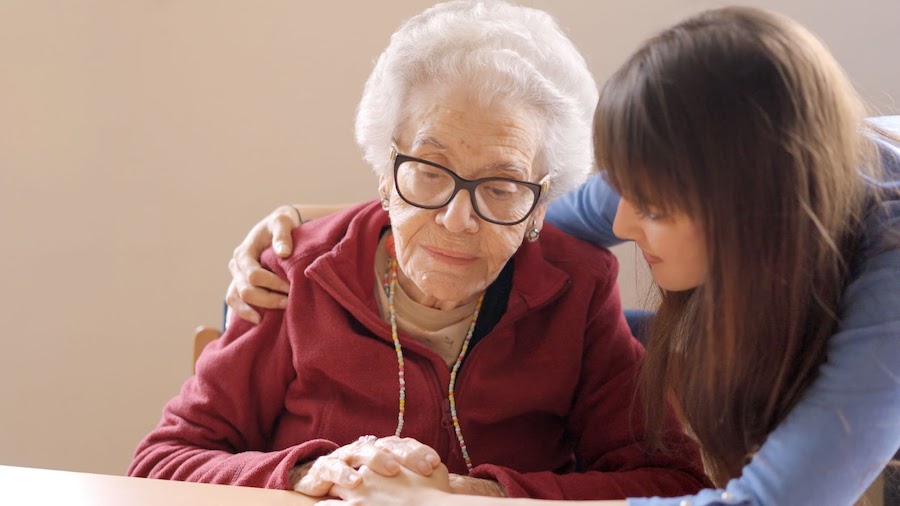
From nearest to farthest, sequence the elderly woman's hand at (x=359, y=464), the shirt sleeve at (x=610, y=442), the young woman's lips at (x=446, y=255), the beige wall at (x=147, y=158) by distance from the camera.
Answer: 1. the elderly woman's hand at (x=359, y=464)
2. the shirt sleeve at (x=610, y=442)
3. the young woman's lips at (x=446, y=255)
4. the beige wall at (x=147, y=158)

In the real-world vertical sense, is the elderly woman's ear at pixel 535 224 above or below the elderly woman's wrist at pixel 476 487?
above

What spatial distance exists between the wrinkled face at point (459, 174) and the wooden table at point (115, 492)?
452mm

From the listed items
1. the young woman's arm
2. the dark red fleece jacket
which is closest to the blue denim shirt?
the dark red fleece jacket

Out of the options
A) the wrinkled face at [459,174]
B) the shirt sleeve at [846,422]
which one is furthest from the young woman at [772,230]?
the wrinkled face at [459,174]

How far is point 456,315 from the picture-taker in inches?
63.8

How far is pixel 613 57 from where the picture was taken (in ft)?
7.50

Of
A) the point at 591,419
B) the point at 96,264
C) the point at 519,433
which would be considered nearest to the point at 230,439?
the point at 519,433

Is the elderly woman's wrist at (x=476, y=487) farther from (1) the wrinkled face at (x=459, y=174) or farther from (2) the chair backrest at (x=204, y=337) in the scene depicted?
(2) the chair backrest at (x=204, y=337)

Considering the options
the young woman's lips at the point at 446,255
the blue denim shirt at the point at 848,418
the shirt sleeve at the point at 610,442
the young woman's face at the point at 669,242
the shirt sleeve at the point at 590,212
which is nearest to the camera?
the blue denim shirt at the point at 848,418

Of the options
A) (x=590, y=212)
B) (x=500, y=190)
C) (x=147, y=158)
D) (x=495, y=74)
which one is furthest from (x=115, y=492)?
(x=147, y=158)

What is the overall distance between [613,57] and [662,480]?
1.23 m

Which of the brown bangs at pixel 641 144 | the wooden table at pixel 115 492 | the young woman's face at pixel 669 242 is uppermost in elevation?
the brown bangs at pixel 641 144

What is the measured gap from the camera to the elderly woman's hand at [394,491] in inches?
46.3

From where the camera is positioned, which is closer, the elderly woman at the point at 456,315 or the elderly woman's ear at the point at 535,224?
the elderly woman at the point at 456,315
